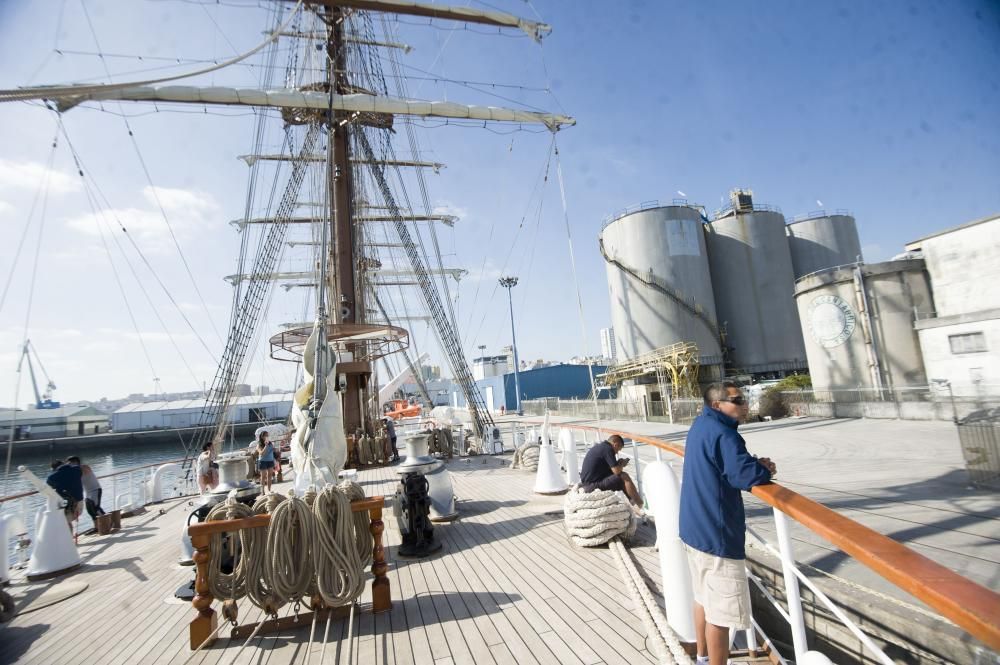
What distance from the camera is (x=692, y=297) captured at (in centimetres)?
2767

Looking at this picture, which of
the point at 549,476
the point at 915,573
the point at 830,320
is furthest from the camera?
the point at 830,320

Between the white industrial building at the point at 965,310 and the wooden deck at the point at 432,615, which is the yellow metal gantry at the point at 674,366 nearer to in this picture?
the white industrial building at the point at 965,310

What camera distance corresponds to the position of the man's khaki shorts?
2.10 metres

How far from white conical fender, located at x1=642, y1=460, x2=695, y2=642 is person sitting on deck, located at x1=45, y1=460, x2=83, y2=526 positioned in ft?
26.0

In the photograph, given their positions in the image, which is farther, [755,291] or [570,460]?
[755,291]

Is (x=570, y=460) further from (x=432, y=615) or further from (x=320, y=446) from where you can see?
(x=432, y=615)

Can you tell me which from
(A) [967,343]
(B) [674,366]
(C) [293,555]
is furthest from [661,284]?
(C) [293,555]

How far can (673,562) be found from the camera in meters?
2.70

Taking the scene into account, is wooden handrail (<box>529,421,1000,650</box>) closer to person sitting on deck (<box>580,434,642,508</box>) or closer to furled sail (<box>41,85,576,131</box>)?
person sitting on deck (<box>580,434,642,508</box>)

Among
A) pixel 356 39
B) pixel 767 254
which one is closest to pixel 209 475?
pixel 356 39

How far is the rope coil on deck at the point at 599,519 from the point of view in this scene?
4.27 meters

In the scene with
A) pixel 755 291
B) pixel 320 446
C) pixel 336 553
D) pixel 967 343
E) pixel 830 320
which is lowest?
pixel 336 553

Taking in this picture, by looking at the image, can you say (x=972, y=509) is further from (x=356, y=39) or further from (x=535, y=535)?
(x=356, y=39)

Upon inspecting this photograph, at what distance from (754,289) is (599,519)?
30755 mm
